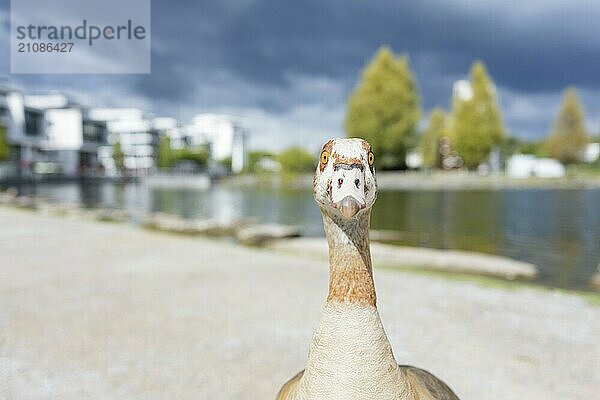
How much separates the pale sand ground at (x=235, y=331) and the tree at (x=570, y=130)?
193 feet

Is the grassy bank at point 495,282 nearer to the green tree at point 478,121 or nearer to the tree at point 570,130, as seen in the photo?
the green tree at point 478,121

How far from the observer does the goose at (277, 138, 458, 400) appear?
5.53ft

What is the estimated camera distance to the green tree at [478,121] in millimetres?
50688

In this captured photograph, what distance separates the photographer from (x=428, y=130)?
214 feet

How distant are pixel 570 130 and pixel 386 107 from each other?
26486mm

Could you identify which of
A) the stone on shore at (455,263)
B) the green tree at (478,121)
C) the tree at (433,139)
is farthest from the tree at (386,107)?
the stone on shore at (455,263)

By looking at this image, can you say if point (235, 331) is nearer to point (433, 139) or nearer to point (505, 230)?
point (505, 230)

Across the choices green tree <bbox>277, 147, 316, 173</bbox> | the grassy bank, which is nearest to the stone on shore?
the grassy bank

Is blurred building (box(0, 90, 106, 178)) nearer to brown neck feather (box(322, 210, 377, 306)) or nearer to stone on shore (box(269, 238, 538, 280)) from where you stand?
stone on shore (box(269, 238, 538, 280))

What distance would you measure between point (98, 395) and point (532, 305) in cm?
500

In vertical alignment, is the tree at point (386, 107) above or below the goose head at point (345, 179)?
above

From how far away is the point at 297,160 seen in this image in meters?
65.7

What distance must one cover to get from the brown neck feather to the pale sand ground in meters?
1.95

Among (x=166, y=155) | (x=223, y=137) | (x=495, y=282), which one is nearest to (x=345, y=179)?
(x=495, y=282)
